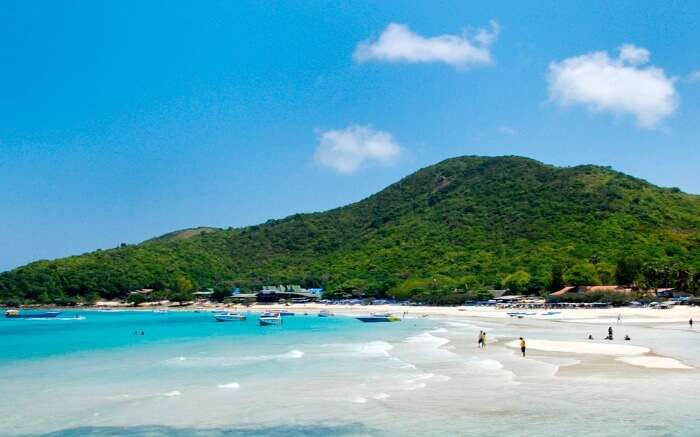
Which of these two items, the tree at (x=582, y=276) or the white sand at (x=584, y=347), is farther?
the tree at (x=582, y=276)

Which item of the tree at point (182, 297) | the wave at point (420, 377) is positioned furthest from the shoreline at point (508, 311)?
the wave at point (420, 377)

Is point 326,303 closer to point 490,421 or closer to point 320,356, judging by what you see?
point 320,356

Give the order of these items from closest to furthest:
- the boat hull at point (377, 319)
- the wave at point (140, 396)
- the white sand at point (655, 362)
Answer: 1. the wave at point (140, 396)
2. the white sand at point (655, 362)
3. the boat hull at point (377, 319)

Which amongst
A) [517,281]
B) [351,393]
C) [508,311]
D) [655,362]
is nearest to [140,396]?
[351,393]

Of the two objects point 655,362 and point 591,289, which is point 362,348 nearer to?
point 655,362

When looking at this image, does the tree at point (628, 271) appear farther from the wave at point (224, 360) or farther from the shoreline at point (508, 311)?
the wave at point (224, 360)

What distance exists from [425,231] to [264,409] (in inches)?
4681

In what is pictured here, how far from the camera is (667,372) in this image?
2464 cm

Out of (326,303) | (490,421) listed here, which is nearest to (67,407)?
(490,421)

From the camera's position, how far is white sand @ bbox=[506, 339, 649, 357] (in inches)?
1256

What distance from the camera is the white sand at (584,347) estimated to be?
31.9 meters

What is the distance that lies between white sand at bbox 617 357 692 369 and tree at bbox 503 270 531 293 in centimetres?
6267

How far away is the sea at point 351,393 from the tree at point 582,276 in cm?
4709

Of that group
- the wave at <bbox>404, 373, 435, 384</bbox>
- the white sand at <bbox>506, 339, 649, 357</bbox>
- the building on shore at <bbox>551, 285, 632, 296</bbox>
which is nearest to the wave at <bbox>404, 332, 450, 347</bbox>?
the white sand at <bbox>506, 339, 649, 357</bbox>
